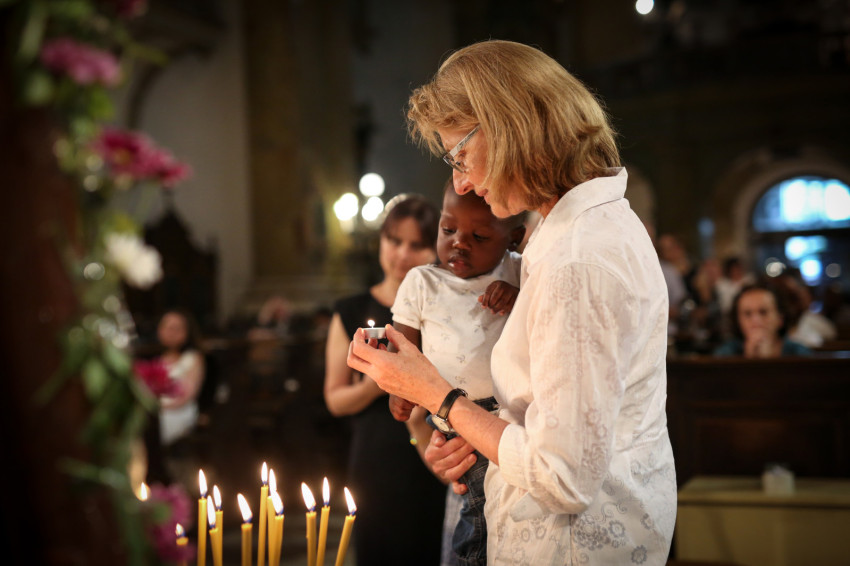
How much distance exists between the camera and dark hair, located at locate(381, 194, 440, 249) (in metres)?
2.61

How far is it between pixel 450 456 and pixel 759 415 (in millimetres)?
2794

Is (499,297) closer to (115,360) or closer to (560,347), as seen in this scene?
(560,347)

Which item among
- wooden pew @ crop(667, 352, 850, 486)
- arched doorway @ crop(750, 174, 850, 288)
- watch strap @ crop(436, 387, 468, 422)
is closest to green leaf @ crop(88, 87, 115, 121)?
watch strap @ crop(436, 387, 468, 422)

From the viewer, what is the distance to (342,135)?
14.3 m

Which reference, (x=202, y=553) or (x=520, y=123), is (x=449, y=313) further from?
(x=202, y=553)

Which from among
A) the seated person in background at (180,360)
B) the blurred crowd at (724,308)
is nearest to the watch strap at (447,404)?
the blurred crowd at (724,308)

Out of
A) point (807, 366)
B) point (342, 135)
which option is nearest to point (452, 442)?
point (807, 366)

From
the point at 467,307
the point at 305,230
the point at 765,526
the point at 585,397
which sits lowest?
the point at 765,526

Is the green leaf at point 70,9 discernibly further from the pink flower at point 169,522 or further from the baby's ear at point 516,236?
the baby's ear at point 516,236

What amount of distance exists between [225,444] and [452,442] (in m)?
4.62

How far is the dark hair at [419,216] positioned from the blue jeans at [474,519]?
882 millimetres

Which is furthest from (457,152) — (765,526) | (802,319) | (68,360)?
(802,319)

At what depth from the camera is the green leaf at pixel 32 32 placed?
2.55 feet

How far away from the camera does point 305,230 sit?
41.8 ft
